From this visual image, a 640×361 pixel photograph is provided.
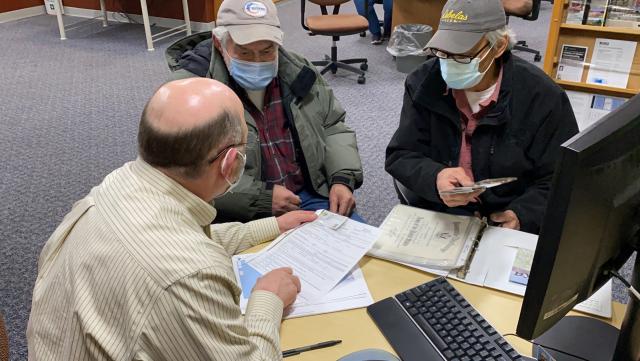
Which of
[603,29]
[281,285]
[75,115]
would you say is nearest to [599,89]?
[603,29]

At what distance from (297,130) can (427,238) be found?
67cm

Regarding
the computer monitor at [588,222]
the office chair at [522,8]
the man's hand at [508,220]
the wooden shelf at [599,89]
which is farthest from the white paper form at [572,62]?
the computer monitor at [588,222]

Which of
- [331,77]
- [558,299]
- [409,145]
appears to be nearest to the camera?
[558,299]

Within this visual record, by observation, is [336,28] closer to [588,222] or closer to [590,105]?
[590,105]

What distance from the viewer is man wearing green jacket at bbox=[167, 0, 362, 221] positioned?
5.63 ft

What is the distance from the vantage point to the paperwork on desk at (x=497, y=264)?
3.74 ft

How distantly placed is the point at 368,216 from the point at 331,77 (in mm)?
2224

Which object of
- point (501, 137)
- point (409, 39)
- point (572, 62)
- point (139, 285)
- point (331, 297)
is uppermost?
point (139, 285)

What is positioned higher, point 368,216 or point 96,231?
point 96,231

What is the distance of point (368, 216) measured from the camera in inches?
108

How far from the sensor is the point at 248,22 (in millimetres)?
1701

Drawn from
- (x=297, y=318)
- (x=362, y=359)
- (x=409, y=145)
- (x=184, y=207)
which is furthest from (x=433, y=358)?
(x=409, y=145)

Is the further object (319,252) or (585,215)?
(319,252)

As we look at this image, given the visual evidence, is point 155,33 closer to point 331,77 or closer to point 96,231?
point 331,77
